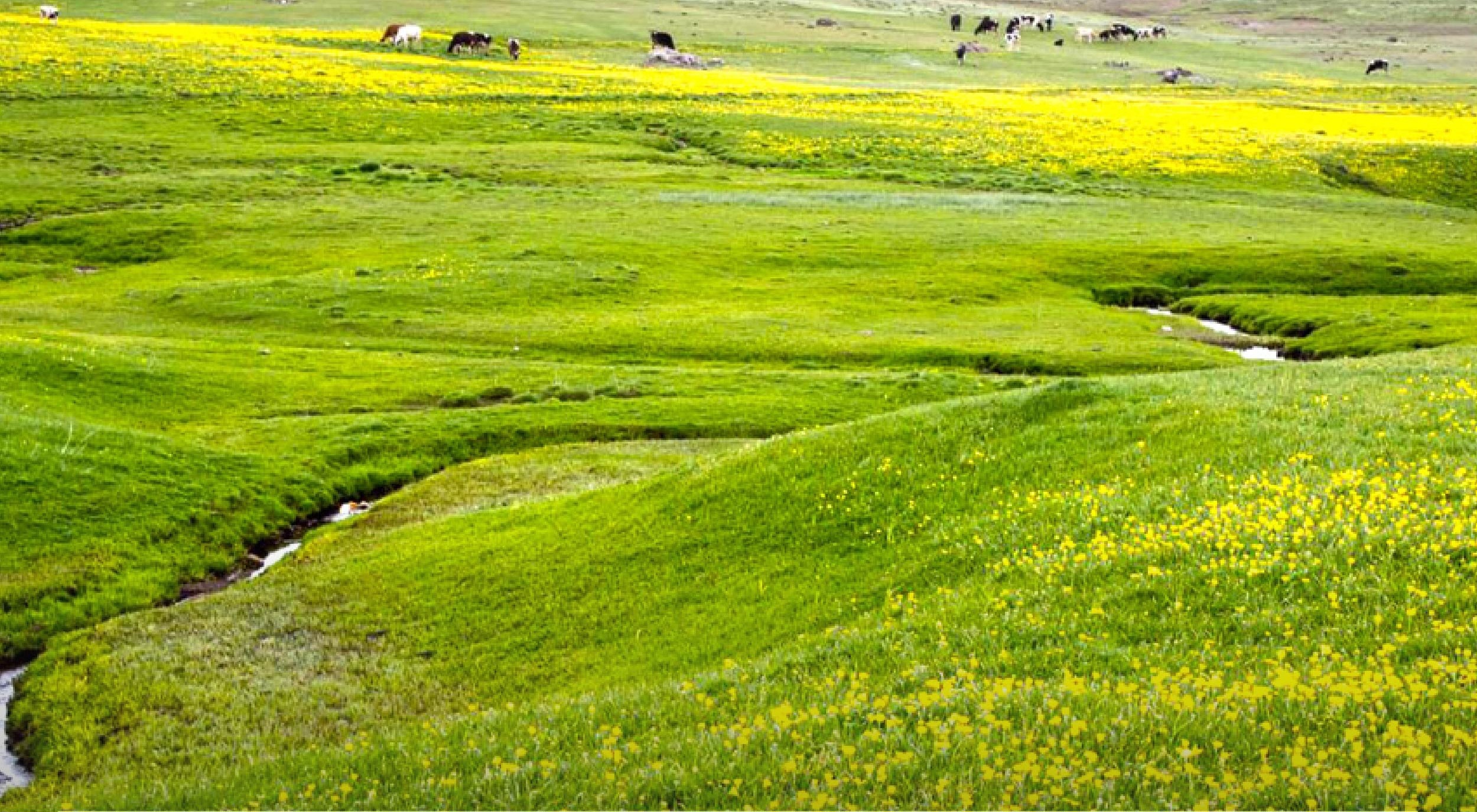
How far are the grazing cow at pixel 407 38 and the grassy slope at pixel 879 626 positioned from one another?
→ 129 m

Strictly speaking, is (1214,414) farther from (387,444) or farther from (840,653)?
(387,444)

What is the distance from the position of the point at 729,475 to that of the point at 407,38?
13628 centimetres

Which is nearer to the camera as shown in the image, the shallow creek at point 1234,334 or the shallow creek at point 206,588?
the shallow creek at point 206,588

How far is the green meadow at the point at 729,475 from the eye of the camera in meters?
12.5

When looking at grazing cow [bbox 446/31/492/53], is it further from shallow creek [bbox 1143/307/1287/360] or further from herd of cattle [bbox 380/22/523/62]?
shallow creek [bbox 1143/307/1287/360]

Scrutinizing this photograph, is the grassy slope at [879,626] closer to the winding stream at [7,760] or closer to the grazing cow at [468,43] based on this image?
the winding stream at [7,760]

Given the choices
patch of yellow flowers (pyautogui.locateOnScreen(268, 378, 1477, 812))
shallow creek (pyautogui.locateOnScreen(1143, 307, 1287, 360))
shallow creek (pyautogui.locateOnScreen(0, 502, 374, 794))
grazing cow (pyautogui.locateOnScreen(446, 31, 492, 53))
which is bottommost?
shallow creek (pyautogui.locateOnScreen(0, 502, 374, 794))

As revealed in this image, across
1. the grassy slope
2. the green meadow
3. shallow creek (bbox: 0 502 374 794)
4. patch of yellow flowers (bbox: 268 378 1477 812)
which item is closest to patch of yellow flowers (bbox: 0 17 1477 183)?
the green meadow

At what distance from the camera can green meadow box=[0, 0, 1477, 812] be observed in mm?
12547

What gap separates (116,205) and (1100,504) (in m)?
75.5

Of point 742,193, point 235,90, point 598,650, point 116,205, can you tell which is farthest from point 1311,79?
point 598,650

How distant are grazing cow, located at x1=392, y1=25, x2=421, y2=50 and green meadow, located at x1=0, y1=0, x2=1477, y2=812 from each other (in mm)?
50625

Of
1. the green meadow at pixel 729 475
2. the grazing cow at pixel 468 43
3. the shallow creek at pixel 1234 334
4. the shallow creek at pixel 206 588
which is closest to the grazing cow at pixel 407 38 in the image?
the grazing cow at pixel 468 43

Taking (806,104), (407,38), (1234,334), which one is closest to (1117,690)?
(1234,334)
